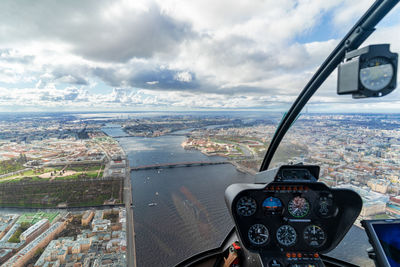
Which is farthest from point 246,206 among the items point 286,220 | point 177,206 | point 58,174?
point 58,174

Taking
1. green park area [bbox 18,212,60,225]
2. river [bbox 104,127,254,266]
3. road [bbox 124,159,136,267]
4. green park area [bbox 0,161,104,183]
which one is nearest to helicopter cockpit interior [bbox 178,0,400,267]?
river [bbox 104,127,254,266]

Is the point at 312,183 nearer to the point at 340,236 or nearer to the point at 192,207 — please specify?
the point at 340,236

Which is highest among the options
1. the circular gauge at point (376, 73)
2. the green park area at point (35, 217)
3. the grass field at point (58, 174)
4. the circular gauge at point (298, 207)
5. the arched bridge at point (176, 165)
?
the circular gauge at point (376, 73)

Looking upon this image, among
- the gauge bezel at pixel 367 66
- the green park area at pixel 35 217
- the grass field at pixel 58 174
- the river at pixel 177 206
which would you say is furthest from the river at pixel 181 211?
the gauge bezel at pixel 367 66

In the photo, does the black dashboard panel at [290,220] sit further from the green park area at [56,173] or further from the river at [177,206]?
the green park area at [56,173]

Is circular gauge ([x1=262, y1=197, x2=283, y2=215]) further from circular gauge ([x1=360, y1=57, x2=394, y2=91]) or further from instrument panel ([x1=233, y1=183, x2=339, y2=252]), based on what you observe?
circular gauge ([x1=360, y1=57, x2=394, y2=91])

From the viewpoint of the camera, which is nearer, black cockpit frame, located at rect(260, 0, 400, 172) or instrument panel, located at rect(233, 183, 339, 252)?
black cockpit frame, located at rect(260, 0, 400, 172)
